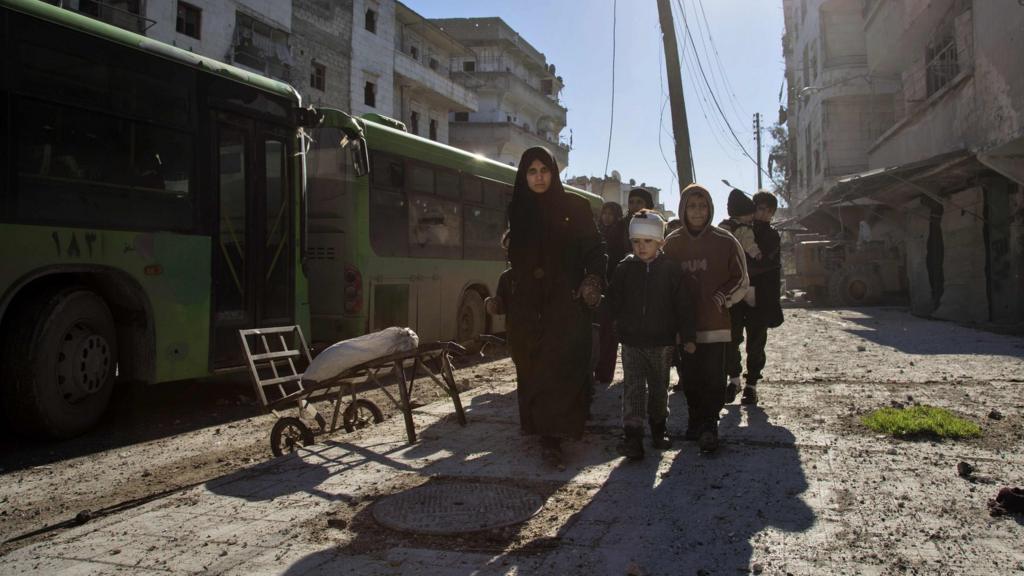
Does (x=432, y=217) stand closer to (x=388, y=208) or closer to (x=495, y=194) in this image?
(x=388, y=208)

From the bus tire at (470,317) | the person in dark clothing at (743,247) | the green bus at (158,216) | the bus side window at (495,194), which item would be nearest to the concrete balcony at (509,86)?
the bus side window at (495,194)

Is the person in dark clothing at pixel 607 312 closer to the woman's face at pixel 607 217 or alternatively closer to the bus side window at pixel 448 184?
the woman's face at pixel 607 217

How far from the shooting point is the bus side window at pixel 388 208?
918cm

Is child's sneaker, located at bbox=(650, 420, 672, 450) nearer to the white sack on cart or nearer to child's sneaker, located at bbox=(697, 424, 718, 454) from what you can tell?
child's sneaker, located at bbox=(697, 424, 718, 454)

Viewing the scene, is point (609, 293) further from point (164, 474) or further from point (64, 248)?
point (64, 248)

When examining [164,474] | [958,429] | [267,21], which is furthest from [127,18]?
[958,429]

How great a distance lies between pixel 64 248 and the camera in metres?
5.61

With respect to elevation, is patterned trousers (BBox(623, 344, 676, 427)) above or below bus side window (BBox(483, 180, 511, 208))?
below

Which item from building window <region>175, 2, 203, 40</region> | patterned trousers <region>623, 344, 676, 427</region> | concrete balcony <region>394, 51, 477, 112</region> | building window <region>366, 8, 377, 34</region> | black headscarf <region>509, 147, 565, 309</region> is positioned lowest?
patterned trousers <region>623, 344, 676, 427</region>

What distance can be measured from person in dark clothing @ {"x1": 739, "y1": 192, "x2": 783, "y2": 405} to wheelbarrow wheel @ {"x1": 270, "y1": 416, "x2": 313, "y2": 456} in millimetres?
3529

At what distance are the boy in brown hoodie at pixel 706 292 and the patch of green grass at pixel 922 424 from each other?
1215mm

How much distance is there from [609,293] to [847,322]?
12.9 meters

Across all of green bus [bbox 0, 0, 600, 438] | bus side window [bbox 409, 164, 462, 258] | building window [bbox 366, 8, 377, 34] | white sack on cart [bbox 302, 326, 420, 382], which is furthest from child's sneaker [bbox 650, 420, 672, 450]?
building window [bbox 366, 8, 377, 34]

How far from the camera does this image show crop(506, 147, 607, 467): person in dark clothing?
14.4ft
